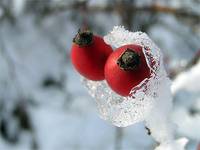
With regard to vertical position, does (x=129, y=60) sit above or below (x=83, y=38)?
below

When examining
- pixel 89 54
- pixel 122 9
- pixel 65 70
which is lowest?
pixel 89 54

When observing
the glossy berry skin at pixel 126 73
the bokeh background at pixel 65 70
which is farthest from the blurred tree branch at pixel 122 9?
the glossy berry skin at pixel 126 73

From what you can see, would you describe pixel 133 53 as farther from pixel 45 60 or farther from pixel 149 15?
pixel 45 60

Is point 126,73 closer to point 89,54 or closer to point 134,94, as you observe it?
A: point 134,94

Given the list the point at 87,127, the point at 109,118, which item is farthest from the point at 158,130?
the point at 87,127

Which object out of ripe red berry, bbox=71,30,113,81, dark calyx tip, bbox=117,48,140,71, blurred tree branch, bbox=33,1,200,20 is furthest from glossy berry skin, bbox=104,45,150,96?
blurred tree branch, bbox=33,1,200,20

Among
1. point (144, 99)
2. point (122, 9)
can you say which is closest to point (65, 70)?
point (122, 9)
